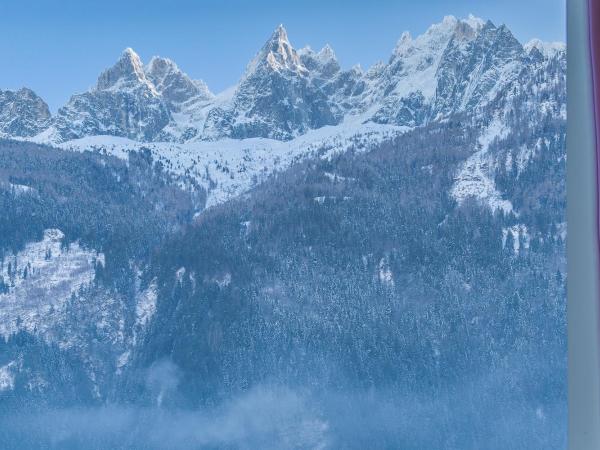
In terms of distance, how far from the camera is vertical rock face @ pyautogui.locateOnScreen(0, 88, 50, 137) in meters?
3.80

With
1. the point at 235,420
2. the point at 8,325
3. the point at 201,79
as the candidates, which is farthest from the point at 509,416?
the point at 8,325

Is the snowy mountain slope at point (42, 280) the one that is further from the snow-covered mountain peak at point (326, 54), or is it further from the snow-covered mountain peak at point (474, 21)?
the snow-covered mountain peak at point (474, 21)

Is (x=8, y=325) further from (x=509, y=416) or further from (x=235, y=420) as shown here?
(x=509, y=416)

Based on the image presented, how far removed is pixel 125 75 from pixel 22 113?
22.6 inches

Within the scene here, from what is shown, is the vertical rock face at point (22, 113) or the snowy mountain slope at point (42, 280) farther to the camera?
the snowy mountain slope at point (42, 280)

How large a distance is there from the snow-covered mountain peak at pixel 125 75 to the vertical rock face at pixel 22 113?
1.16 ft

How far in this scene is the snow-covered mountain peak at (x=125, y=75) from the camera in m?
3.83

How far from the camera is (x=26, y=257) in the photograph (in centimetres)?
405

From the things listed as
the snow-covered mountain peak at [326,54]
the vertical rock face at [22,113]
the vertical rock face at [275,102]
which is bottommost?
the vertical rock face at [22,113]

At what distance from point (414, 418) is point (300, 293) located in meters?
0.88

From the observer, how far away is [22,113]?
13.2ft

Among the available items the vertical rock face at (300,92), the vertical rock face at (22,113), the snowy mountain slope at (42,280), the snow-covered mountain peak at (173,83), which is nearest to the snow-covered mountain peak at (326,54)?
the vertical rock face at (300,92)

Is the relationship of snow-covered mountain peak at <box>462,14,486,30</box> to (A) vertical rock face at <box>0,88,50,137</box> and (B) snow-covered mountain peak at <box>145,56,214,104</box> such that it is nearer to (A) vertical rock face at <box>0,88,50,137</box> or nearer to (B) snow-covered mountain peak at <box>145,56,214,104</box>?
(B) snow-covered mountain peak at <box>145,56,214,104</box>

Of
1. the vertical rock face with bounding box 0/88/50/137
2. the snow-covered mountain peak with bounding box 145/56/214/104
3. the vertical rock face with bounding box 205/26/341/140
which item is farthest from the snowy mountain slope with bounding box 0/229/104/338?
the vertical rock face with bounding box 205/26/341/140
